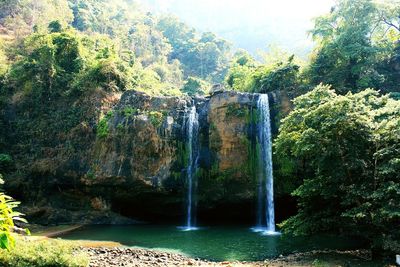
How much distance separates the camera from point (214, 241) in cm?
1641

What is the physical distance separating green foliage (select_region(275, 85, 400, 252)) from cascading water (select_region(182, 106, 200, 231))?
8745mm

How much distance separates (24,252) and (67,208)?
13888mm

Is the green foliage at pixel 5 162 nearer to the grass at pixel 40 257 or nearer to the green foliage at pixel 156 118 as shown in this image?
the green foliage at pixel 156 118

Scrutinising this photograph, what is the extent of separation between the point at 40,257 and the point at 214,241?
30.5ft

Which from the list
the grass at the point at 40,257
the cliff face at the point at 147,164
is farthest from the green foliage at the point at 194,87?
the grass at the point at 40,257

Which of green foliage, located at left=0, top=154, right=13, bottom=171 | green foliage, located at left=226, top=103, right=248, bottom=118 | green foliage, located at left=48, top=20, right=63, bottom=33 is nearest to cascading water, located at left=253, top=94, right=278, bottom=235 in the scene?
green foliage, located at left=226, top=103, right=248, bottom=118

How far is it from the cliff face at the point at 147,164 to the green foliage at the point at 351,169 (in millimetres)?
8025

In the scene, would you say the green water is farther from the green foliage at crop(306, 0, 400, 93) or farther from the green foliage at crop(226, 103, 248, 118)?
the green foliage at crop(306, 0, 400, 93)

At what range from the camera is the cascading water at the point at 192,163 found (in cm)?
2091

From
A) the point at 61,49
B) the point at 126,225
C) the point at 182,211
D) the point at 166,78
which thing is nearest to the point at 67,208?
the point at 126,225

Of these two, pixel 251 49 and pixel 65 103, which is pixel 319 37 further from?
pixel 251 49

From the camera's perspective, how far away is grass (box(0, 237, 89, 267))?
8109mm

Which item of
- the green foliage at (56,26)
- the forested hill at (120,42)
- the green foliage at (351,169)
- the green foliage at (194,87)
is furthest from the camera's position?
the green foliage at (194,87)

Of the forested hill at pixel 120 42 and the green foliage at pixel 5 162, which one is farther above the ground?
the forested hill at pixel 120 42
